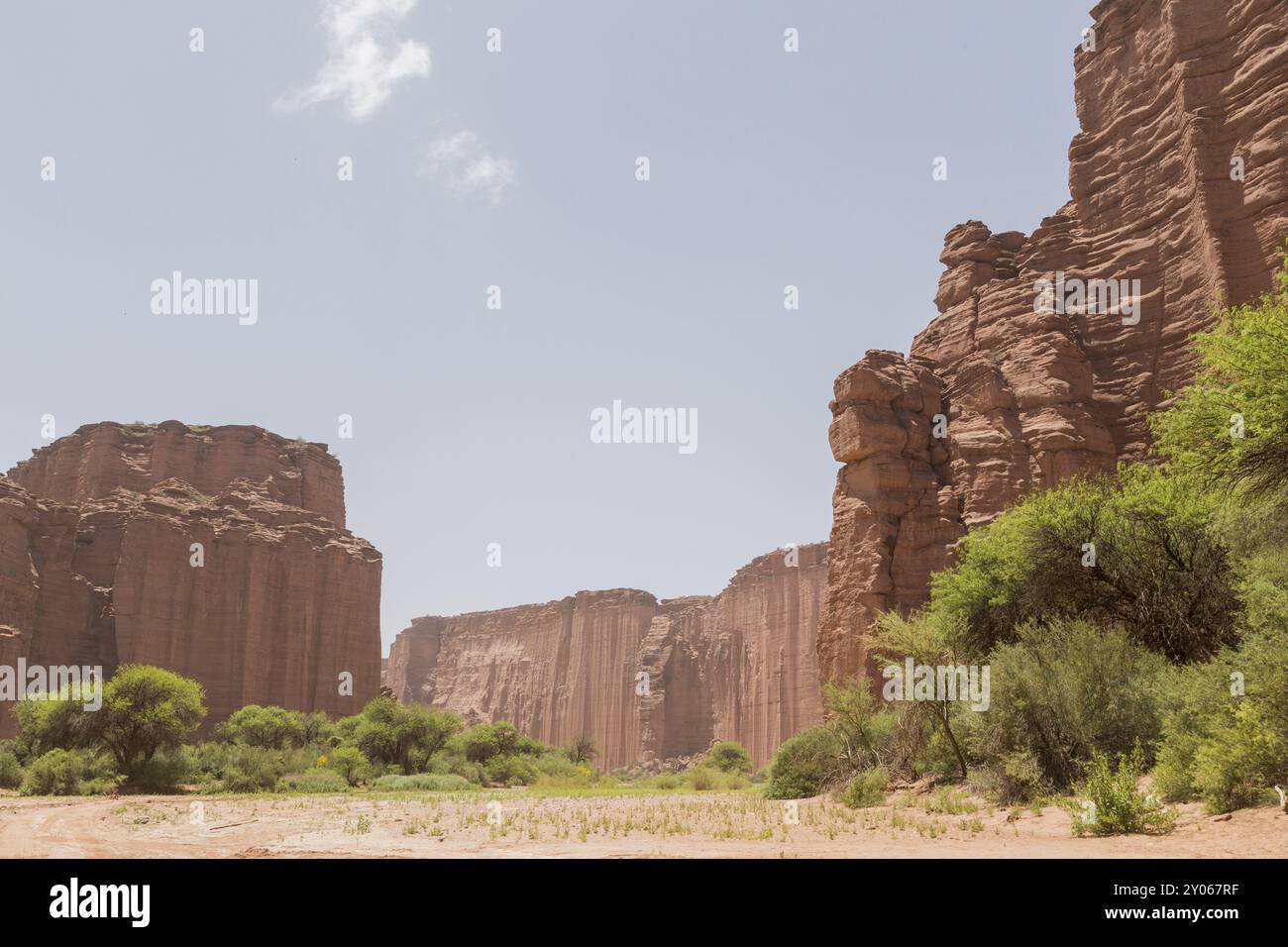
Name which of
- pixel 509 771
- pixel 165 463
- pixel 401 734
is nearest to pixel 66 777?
pixel 401 734

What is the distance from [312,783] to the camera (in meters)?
38.0

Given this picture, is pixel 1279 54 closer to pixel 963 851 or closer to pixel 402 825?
pixel 963 851

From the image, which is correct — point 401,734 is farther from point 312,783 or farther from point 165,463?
point 165,463

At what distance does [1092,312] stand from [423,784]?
37.8m

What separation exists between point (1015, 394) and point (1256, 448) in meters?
22.6

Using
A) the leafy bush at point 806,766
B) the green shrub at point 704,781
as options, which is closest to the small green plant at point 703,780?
the green shrub at point 704,781

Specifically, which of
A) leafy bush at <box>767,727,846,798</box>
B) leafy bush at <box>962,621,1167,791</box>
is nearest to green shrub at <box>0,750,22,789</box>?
leafy bush at <box>767,727,846,798</box>

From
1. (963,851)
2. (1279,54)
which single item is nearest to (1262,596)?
(963,851)

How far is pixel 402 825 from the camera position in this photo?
19297 millimetres

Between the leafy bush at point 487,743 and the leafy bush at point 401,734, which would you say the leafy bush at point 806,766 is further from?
the leafy bush at point 487,743

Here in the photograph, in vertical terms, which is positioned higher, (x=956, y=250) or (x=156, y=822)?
(x=956, y=250)

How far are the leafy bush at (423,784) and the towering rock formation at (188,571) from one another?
1233 inches
